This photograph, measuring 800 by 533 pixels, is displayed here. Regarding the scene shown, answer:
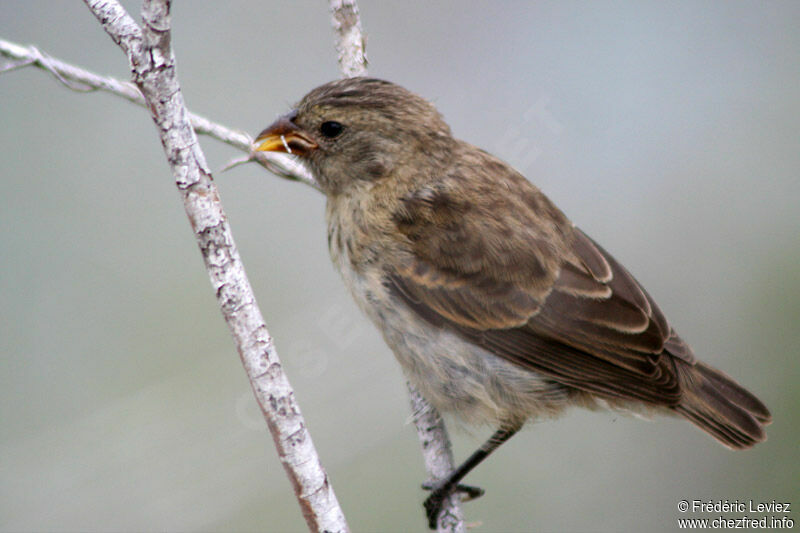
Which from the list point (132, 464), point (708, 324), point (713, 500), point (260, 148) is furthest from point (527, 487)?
point (260, 148)

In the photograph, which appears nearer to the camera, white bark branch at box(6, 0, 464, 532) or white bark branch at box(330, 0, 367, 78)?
white bark branch at box(6, 0, 464, 532)

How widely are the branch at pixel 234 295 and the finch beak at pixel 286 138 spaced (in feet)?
3.55

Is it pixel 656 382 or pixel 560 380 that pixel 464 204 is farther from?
pixel 656 382

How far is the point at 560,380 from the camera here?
11.0ft

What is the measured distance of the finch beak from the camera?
355cm

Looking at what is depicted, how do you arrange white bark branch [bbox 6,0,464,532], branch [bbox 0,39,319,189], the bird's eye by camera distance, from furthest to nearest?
the bird's eye, branch [bbox 0,39,319,189], white bark branch [bbox 6,0,464,532]

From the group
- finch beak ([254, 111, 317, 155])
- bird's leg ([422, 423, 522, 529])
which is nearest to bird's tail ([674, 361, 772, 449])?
bird's leg ([422, 423, 522, 529])

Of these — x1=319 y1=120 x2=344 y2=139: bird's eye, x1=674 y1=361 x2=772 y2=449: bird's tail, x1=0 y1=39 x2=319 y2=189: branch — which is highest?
x1=0 y1=39 x2=319 y2=189: branch

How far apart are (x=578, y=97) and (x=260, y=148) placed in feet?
7.32

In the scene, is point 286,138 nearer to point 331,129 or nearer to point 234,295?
point 331,129

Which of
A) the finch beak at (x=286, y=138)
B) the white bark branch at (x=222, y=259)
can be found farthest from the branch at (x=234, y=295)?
the finch beak at (x=286, y=138)

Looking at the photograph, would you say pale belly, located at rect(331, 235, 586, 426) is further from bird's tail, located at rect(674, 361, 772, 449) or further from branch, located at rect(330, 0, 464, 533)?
bird's tail, located at rect(674, 361, 772, 449)

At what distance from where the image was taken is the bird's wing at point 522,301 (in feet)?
10.9

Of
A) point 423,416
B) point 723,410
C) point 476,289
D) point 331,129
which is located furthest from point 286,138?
point 723,410
